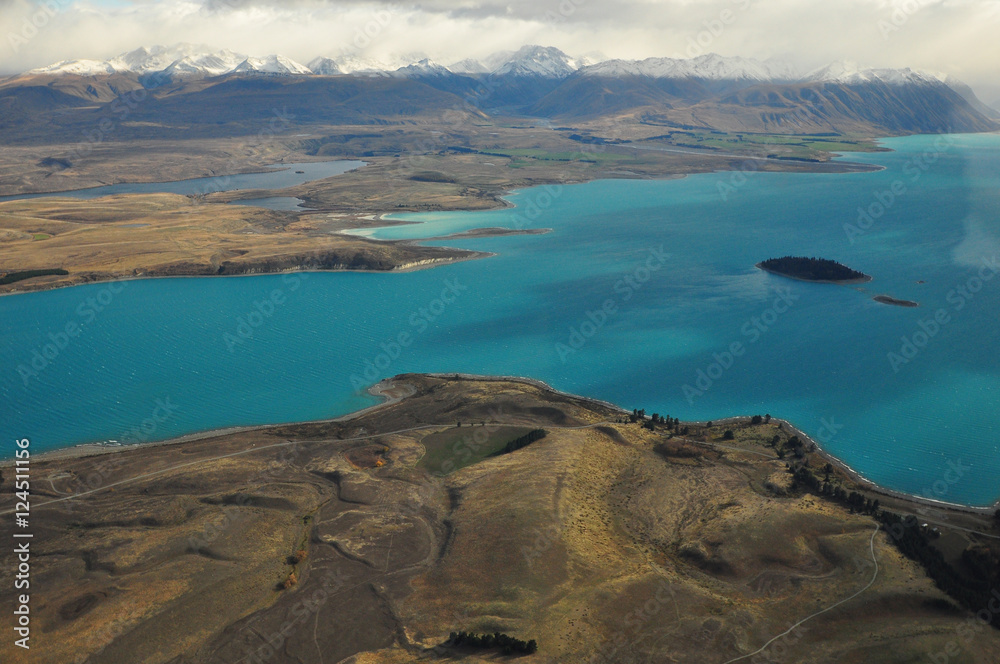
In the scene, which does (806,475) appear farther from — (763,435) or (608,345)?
(608,345)

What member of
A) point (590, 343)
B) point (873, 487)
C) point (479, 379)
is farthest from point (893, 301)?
point (479, 379)

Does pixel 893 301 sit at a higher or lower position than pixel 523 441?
higher

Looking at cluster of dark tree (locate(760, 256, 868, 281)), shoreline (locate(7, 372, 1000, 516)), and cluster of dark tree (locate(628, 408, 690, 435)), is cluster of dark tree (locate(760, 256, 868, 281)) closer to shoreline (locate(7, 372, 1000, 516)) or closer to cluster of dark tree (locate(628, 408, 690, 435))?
shoreline (locate(7, 372, 1000, 516))

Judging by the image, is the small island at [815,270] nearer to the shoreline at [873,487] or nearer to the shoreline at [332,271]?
the shoreline at [332,271]

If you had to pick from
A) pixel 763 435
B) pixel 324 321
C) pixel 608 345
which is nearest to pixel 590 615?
pixel 763 435

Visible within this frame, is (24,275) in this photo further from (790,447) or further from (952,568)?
(952,568)

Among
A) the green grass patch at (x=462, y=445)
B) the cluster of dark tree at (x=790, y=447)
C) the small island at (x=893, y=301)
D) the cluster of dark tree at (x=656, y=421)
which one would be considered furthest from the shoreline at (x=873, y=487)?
the small island at (x=893, y=301)

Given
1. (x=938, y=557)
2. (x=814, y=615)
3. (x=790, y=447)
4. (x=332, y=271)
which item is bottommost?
(x=814, y=615)

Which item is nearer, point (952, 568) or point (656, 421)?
point (952, 568)
